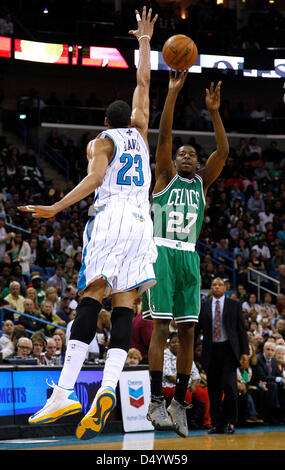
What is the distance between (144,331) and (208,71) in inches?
602

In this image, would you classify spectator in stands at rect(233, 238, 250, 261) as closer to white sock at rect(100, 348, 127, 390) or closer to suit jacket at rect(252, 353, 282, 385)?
suit jacket at rect(252, 353, 282, 385)

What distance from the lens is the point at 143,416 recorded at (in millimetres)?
11570

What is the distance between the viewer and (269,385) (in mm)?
13172

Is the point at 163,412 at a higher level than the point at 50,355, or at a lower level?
lower

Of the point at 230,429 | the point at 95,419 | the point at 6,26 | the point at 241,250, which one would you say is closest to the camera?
the point at 95,419

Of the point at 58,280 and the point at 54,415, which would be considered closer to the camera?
the point at 54,415

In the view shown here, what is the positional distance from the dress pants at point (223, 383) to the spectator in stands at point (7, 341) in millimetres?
3112

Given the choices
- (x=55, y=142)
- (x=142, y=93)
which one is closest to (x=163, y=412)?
(x=142, y=93)

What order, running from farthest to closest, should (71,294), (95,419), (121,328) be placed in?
(71,294)
(121,328)
(95,419)

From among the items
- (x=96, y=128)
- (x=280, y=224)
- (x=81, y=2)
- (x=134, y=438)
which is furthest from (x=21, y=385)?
(x=81, y=2)

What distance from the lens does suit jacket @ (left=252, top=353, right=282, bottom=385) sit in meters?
13.3

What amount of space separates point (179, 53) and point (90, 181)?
6.82 feet

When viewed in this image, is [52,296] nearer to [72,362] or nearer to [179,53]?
[179,53]

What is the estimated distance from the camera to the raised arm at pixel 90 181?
16.8ft
